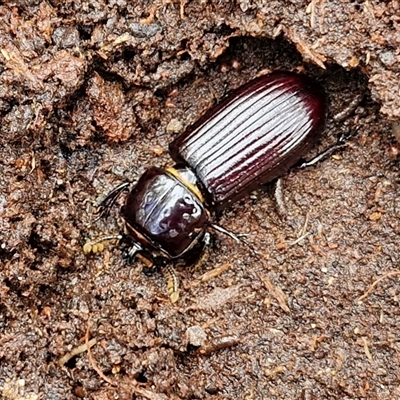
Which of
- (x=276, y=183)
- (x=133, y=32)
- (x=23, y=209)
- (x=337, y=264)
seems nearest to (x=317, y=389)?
(x=337, y=264)

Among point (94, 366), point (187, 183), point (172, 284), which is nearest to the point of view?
point (94, 366)

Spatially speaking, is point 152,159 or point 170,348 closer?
point 170,348

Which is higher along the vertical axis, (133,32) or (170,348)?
(133,32)

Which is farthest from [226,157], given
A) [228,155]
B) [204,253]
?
[204,253]

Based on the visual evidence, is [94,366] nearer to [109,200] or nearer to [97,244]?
[97,244]

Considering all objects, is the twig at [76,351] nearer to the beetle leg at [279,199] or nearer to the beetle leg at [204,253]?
the beetle leg at [204,253]

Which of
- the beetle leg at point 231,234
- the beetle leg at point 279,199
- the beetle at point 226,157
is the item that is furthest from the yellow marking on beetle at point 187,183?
the beetle leg at point 279,199

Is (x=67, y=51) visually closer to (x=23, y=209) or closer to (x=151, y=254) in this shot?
(x=23, y=209)
